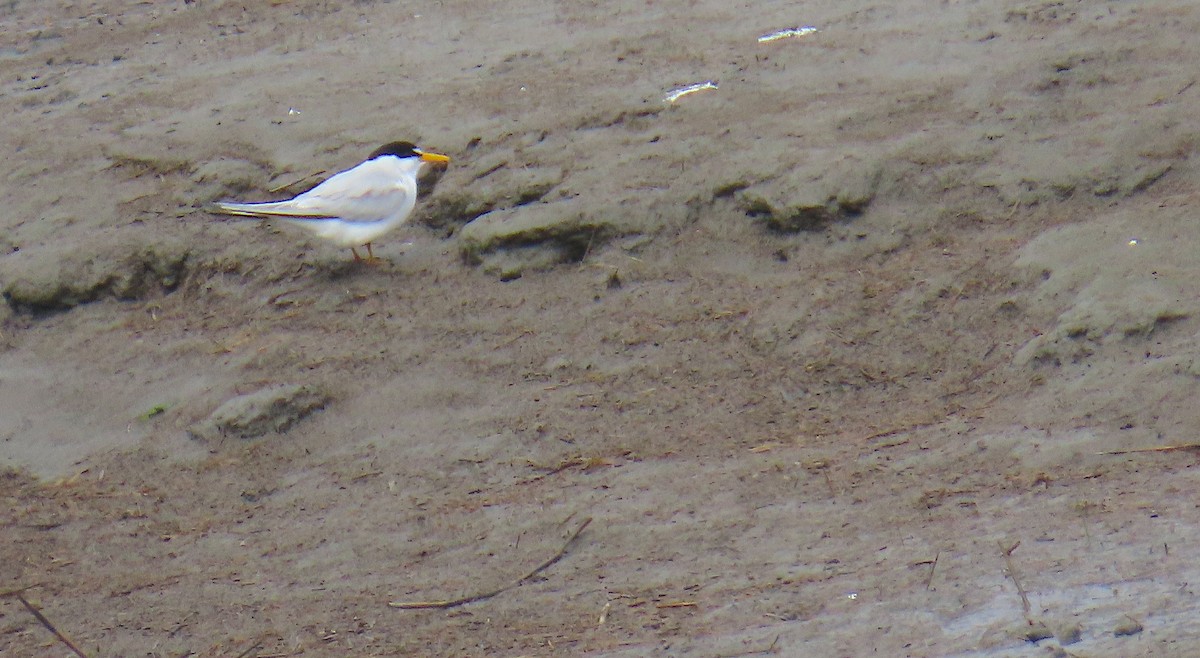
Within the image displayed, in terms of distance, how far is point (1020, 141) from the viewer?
7137 millimetres

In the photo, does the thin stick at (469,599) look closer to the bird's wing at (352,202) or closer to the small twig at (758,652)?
the small twig at (758,652)

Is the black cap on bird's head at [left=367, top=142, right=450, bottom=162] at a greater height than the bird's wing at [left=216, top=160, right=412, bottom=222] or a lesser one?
greater

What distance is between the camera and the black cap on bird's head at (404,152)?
7.64 metres

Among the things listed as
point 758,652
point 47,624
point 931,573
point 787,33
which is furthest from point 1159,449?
point 787,33

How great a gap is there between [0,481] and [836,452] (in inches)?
147

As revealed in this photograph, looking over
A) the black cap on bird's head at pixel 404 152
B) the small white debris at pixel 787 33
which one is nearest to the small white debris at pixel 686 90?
the small white debris at pixel 787 33

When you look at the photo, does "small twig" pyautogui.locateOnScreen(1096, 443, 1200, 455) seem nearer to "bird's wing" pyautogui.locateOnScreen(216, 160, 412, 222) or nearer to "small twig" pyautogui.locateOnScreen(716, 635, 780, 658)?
"small twig" pyautogui.locateOnScreen(716, 635, 780, 658)

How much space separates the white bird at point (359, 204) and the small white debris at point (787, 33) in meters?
2.26

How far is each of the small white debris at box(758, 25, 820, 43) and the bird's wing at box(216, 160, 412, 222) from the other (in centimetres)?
244

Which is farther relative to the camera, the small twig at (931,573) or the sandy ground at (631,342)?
the sandy ground at (631,342)

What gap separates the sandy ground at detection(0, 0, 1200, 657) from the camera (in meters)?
4.81

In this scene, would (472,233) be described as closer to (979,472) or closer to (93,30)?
(979,472)

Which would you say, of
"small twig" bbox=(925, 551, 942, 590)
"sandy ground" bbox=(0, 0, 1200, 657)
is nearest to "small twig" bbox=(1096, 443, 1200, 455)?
"sandy ground" bbox=(0, 0, 1200, 657)

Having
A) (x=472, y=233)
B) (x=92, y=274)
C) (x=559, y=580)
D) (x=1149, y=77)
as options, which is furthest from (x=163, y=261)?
(x=1149, y=77)
